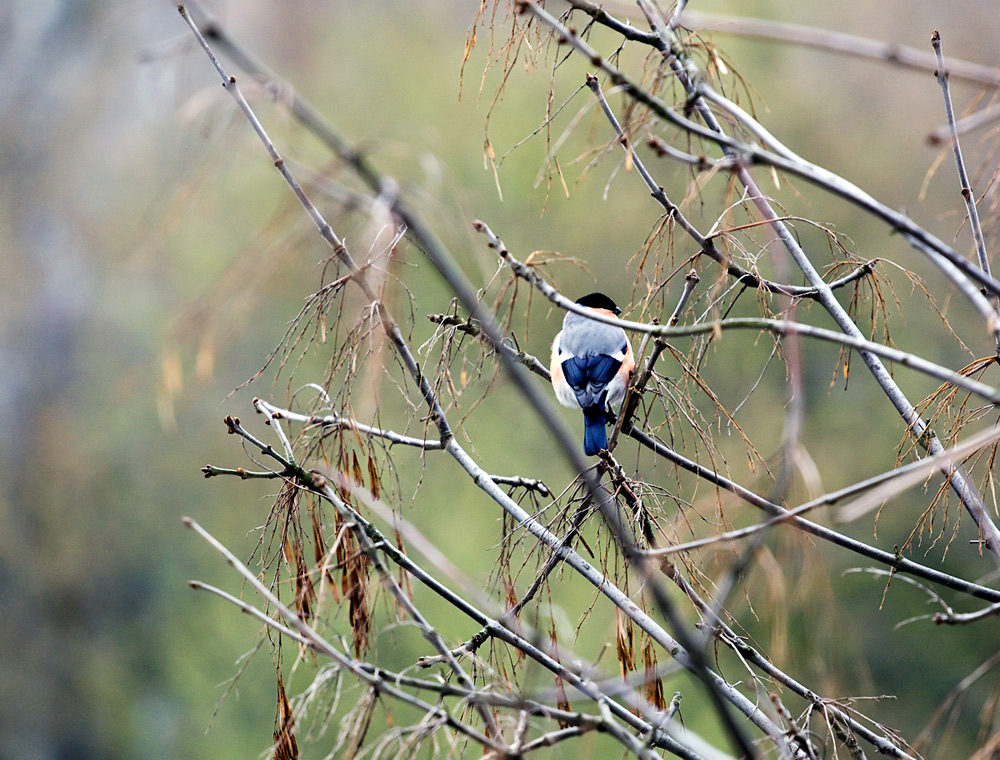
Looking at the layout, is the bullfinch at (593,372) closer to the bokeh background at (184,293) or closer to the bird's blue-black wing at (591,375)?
the bird's blue-black wing at (591,375)

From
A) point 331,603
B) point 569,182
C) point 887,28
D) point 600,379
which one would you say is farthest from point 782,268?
point 887,28

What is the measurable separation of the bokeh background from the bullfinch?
132 inches

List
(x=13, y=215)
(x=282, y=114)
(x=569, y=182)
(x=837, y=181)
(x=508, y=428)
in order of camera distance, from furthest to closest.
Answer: (x=13, y=215) < (x=508, y=428) < (x=569, y=182) < (x=837, y=181) < (x=282, y=114)

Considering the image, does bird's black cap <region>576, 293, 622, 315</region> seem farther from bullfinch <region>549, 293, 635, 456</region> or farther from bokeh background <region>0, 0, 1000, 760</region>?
bokeh background <region>0, 0, 1000, 760</region>

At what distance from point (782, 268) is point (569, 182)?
18.2 ft

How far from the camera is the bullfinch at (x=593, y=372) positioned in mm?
2465

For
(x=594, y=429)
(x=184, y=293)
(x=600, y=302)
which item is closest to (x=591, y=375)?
(x=594, y=429)

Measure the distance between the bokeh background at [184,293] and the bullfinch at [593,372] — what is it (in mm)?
3355

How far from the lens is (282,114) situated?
78cm

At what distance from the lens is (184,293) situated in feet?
22.0

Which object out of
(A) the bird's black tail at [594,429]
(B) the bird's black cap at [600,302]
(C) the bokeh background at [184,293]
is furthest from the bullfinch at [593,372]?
(C) the bokeh background at [184,293]

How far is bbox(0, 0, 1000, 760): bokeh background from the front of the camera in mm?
6262

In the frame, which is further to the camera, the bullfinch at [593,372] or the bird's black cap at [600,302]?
the bird's black cap at [600,302]

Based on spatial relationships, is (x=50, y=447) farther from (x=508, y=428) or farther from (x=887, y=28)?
(x=887, y=28)
